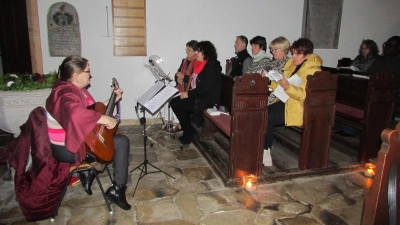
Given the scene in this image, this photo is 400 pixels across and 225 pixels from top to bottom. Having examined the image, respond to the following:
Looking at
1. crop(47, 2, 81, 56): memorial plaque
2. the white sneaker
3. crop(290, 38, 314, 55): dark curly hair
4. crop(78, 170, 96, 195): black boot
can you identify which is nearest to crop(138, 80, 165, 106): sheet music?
crop(78, 170, 96, 195): black boot

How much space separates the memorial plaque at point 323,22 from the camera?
5750mm

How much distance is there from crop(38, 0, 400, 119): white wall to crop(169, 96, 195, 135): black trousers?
1127mm

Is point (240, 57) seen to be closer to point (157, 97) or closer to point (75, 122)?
point (157, 97)

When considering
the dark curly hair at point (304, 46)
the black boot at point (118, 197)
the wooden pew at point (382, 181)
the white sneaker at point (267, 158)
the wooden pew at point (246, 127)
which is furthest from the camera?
the white sneaker at point (267, 158)

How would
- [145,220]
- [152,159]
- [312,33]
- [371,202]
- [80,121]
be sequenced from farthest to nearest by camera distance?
[312,33] < [152,159] < [145,220] < [80,121] < [371,202]

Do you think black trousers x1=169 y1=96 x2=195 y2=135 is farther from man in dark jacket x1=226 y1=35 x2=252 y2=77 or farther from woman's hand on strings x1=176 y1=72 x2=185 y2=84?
man in dark jacket x1=226 y1=35 x2=252 y2=77

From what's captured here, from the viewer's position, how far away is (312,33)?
5863 millimetres

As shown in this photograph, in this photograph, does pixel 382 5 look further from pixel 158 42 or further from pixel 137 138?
pixel 137 138

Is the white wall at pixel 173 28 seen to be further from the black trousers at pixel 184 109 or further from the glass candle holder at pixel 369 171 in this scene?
the glass candle holder at pixel 369 171

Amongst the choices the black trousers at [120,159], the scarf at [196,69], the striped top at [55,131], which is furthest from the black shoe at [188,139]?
the striped top at [55,131]

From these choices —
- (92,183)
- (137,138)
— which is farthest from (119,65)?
(92,183)

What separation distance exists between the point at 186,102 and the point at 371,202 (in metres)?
3.03

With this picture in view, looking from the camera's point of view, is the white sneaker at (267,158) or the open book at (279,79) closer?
the open book at (279,79)

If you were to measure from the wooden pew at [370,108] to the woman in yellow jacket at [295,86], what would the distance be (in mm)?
774
